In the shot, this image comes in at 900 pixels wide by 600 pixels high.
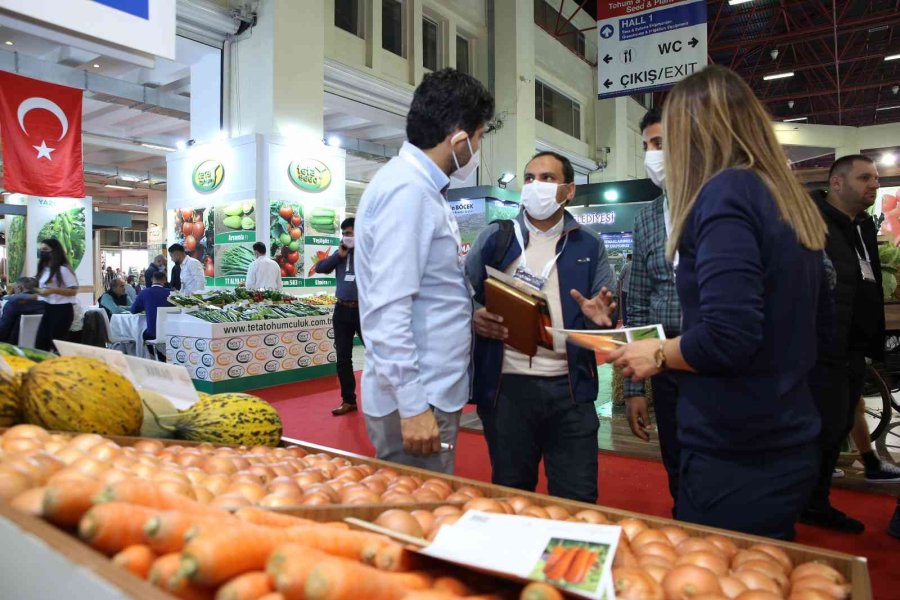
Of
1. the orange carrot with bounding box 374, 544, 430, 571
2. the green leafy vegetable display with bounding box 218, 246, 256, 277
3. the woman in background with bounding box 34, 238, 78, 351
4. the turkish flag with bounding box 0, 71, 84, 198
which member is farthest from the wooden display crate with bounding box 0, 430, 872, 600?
the turkish flag with bounding box 0, 71, 84, 198

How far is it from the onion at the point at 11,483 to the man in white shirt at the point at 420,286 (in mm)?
810

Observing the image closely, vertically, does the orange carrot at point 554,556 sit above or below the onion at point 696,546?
above

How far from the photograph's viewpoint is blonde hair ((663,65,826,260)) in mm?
1196

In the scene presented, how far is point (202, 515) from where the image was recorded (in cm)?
82

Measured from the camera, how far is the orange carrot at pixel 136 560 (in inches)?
28.8

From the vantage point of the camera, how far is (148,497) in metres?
0.85

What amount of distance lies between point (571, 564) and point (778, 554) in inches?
18.7

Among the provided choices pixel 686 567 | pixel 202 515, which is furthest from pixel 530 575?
pixel 202 515

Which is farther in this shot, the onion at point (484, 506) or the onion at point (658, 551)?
the onion at point (484, 506)

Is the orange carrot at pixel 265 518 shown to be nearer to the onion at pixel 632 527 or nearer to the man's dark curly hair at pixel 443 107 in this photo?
the onion at pixel 632 527

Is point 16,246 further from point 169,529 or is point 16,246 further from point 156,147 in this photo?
point 169,529

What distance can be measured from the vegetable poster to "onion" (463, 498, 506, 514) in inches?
485

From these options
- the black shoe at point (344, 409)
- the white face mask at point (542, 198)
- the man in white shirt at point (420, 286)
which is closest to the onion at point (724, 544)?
the man in white shirt at point (420, 286)

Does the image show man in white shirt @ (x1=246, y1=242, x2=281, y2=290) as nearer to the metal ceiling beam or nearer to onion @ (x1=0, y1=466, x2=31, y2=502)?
onion @ (x1=0, y1=466, x2=31, y2=502)
